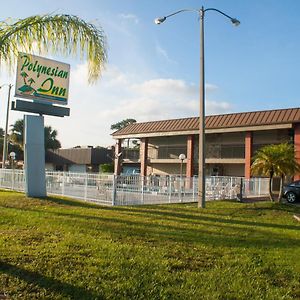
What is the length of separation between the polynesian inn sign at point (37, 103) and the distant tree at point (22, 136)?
43.1m

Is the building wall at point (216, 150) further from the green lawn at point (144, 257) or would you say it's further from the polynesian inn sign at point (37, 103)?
the green lawn at point (144, 257)

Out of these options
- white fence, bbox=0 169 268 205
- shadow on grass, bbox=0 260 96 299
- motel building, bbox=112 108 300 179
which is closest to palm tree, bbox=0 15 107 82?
shadow on grass, bbox=0 260 96 299

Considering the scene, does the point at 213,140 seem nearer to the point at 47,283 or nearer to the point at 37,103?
the point at 37,103

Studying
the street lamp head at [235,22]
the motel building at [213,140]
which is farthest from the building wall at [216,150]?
the street lamp head at [235,22]

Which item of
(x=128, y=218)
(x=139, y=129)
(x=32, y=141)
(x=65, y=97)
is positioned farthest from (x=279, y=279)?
(x=139, y=129)

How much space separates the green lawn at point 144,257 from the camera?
5637mm

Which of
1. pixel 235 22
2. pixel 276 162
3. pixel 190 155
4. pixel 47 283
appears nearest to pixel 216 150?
pixel 190 155

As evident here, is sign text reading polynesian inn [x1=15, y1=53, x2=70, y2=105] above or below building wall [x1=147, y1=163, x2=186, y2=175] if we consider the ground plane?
above

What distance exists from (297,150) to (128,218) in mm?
22607

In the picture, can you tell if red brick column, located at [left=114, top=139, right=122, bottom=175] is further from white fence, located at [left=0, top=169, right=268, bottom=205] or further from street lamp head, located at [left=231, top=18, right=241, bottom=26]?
street lamp head, located at [left=231, top=18, right=241, bottom=26]

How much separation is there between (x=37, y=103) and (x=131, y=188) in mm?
5967

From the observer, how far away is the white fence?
17.0 m

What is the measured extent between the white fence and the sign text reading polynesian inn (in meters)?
3.92

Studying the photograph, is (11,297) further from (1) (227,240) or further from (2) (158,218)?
(2) (158,218)
